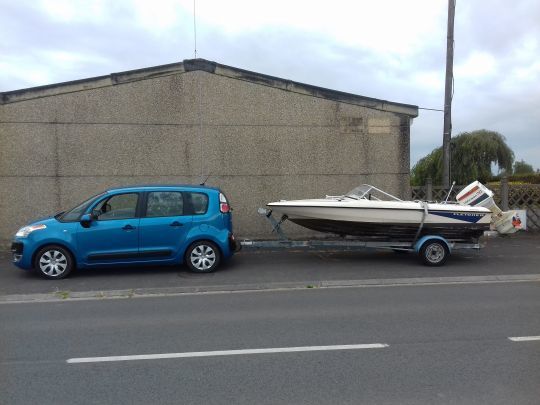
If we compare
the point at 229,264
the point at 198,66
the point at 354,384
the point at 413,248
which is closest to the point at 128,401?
the point at 354,384

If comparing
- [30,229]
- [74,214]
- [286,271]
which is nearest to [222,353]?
[286,271]

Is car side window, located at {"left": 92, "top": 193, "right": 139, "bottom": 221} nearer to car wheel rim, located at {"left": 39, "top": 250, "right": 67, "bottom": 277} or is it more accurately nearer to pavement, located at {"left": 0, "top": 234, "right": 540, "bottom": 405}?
car wheel rim, located at {"left": 39, "top": 250, "right": 67, "bottom": 277}

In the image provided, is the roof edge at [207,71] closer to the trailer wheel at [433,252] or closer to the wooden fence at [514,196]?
the wooden fence at [514,196]

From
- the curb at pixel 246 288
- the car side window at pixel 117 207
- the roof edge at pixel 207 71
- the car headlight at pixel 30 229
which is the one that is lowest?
the curb at pixel 246 288

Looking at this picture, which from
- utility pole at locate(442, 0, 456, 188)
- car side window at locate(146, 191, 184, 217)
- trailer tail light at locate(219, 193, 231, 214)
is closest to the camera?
car side window at locate(146, 191, 184, 217)

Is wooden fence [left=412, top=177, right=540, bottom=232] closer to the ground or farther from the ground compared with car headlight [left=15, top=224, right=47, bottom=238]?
farther from the ground

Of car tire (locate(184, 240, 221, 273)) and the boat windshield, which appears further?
the boat windshield

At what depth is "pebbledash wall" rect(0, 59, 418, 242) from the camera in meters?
11.6

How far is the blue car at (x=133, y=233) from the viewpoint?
8.42 meters

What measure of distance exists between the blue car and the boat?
4.79 ft

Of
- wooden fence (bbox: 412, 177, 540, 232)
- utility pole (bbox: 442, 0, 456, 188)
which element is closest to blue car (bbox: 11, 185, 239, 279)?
wooden fence (bbox: 412, 177, 540, 232)

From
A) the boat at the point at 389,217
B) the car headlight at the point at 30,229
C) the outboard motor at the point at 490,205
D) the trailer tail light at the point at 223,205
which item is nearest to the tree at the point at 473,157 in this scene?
the outboard motor at the point at 490,205

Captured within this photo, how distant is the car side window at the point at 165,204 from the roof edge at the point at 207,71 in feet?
13.9

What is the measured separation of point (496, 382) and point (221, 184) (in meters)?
8.92
